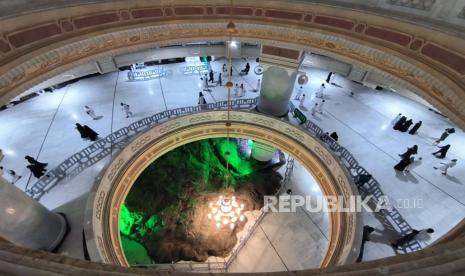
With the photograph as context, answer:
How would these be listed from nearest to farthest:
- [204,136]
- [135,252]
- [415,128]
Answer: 1. [204,136]
2. [415,128]
3. [135,252]

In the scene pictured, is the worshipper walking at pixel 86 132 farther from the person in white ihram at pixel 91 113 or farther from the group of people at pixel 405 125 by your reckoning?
the group of people at pixel 405 125

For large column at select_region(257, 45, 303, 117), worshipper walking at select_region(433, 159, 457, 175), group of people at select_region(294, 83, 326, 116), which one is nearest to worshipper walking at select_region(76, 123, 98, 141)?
large column at select_region(257, 45, 303, 117)

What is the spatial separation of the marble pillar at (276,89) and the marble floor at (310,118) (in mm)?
1383

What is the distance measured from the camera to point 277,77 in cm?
879

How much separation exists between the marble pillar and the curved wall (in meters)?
1.09

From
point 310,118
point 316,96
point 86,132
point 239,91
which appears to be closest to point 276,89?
point 310,118

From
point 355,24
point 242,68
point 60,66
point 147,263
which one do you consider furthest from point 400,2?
point 147,263

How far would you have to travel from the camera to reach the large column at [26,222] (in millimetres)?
4676

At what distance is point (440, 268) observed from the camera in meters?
1.96

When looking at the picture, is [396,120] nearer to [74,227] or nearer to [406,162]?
[406,162]

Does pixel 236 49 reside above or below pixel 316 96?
above

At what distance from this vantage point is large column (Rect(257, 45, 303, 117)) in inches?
302

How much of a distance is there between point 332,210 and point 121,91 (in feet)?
30.6

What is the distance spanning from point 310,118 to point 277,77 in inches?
89.2
